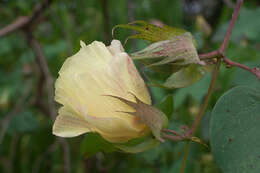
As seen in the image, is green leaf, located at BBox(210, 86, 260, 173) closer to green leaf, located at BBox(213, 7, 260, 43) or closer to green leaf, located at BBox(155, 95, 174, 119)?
green leaf, located at BBox(155, 95, 174, 119)

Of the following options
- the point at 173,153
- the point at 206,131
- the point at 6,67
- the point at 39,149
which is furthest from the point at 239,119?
the point at 6,67

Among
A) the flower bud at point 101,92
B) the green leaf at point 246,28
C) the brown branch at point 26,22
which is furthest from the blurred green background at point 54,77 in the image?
the flower bud at point 101,92

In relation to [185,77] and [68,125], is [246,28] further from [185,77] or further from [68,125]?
[68,125]

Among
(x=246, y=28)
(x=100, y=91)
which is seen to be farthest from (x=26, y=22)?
(x=100, y=91)

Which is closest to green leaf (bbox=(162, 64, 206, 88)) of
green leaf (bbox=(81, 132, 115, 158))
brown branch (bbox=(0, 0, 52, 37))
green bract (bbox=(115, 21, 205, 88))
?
green bract (bbox=(115, 21, 205, 88))

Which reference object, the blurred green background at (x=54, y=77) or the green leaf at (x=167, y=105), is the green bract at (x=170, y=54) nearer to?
the green leaf at (x=167, y=105)

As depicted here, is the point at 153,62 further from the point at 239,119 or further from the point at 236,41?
the point at 236,41
